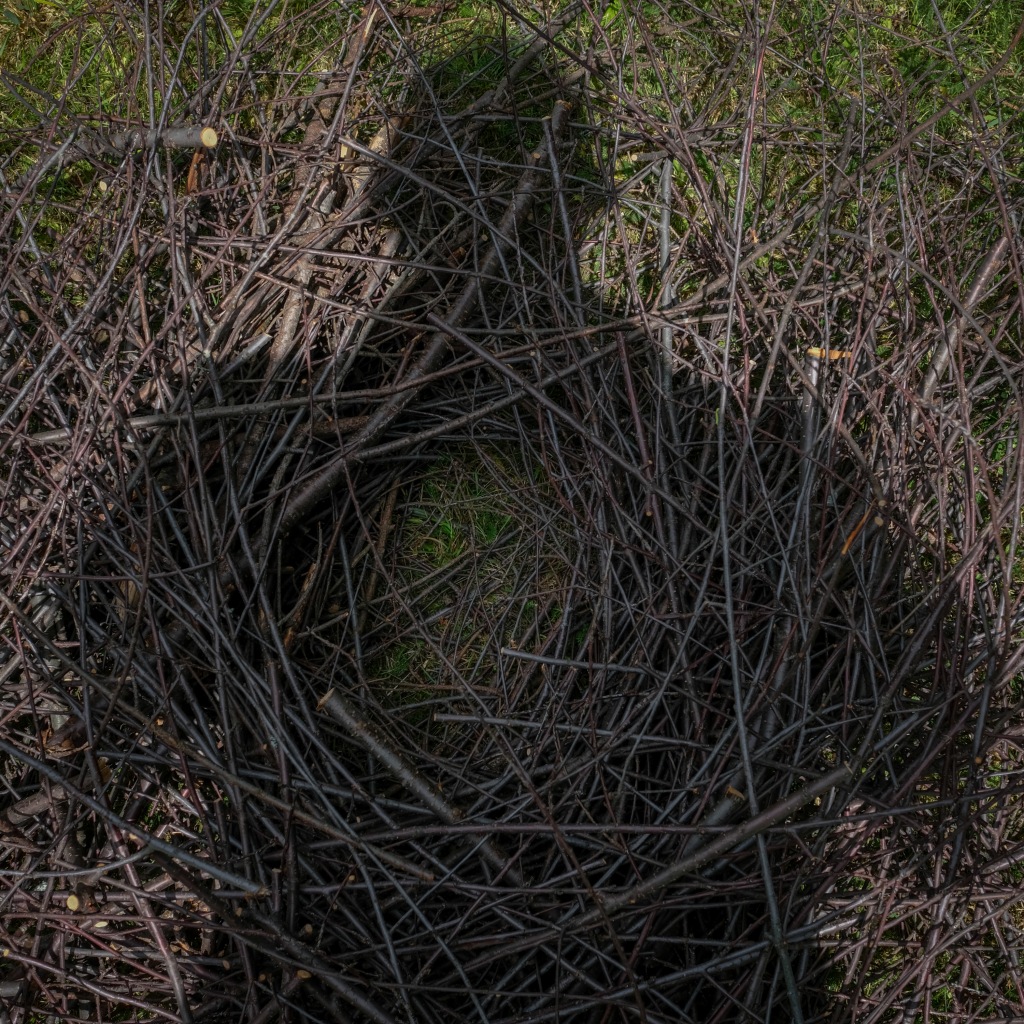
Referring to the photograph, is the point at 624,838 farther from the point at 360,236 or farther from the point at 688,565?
the point at 360,236

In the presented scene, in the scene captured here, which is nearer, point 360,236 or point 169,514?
point 169,514

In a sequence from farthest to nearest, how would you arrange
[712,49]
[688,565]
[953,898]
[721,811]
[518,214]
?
[712,49], [518,214], [688,565], [953,898], [721,811]

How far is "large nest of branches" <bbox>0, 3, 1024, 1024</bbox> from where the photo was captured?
2.12 m

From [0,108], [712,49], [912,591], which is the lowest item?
[912,591]

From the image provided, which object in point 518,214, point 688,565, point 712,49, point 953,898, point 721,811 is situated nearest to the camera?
point 721,811

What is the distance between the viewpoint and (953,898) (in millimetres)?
2164

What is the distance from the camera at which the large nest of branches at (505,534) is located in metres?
2.12

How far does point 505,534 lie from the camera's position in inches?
102

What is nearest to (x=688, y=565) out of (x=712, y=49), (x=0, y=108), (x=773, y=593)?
(x=773, y=593)

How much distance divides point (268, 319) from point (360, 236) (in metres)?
0.37

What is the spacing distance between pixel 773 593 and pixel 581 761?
0.66 meters

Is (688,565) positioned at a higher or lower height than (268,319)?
lower

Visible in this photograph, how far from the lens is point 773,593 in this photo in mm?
2275

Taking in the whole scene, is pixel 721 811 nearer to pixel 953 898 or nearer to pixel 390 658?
pixel 953 898
